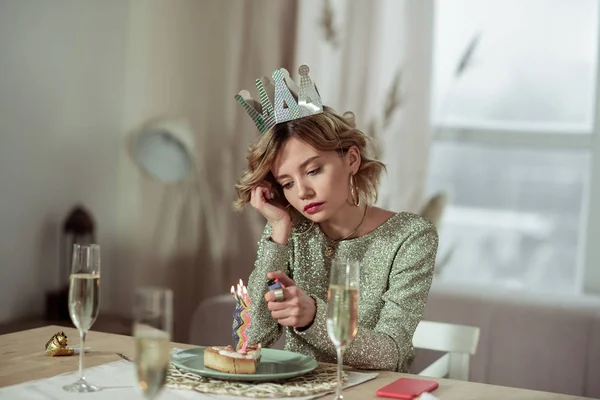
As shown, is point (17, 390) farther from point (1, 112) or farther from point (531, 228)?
point (531, 228)

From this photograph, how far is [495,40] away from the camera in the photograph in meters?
3.56

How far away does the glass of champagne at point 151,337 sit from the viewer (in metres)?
1.04

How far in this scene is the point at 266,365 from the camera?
5.17 ft

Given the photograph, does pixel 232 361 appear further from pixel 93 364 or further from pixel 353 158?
pixel 353 158

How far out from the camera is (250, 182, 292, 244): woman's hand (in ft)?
6.79

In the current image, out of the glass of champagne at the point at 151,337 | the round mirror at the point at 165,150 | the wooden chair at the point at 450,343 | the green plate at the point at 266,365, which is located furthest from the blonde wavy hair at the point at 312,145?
the round mirror at the point at 165,150

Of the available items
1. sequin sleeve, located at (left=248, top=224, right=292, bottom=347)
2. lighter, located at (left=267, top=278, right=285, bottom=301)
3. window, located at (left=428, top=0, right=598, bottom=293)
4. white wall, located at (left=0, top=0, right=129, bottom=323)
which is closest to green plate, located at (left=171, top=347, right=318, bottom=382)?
lighter, located at (left=267, top=278, right=285, bottom=301)

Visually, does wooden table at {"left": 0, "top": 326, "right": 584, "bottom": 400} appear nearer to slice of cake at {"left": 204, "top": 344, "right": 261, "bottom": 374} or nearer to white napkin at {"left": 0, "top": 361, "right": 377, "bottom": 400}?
white napkin at {"left": 0, "top": 361, "right": 377, "bottom": 400}

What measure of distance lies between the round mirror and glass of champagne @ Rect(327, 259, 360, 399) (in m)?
2.61

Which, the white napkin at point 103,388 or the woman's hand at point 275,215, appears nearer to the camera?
the white napkin at point 103,388

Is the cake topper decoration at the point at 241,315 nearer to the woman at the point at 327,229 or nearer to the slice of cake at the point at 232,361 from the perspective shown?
the slice of cake at the point at 232,361

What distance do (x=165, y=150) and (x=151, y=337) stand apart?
9.46 ft

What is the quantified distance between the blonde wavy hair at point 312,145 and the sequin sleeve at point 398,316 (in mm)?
204

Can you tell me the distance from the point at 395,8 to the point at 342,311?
8.53ft
